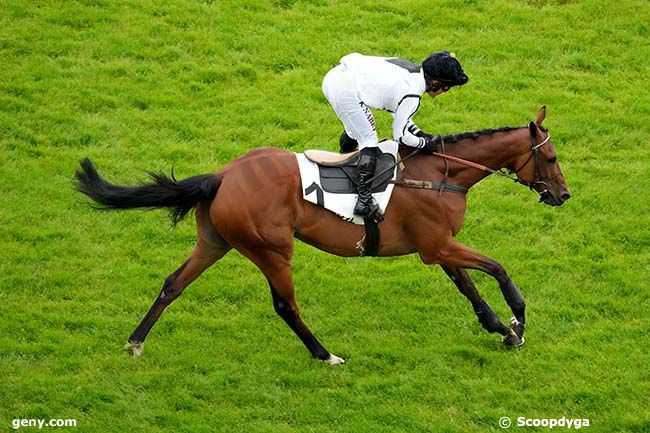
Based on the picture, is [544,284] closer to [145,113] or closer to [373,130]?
[373,130]

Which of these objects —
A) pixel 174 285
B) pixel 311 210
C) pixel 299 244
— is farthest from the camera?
pixel 299 244

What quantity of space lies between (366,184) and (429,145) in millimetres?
738

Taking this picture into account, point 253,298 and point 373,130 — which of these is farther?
point 253,298

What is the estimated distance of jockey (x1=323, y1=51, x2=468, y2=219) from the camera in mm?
10969

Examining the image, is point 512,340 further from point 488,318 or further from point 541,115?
point 541,115

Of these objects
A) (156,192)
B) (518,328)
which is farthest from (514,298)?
(156,192)

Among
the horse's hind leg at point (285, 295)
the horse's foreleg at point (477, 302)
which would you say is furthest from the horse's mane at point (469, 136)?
the horse's hind leg at point (285, 295)

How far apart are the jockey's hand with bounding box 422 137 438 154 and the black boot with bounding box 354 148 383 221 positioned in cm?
52

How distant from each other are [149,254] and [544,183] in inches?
175

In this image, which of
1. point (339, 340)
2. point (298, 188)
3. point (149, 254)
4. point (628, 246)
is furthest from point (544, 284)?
point (149, 254)

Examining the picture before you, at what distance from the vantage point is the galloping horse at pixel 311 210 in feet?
36.1

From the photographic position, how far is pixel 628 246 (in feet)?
44.1

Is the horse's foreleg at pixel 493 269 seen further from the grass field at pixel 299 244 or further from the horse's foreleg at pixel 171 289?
the horse's foreleg at pixel 171 289

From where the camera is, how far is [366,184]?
36.6 feet
